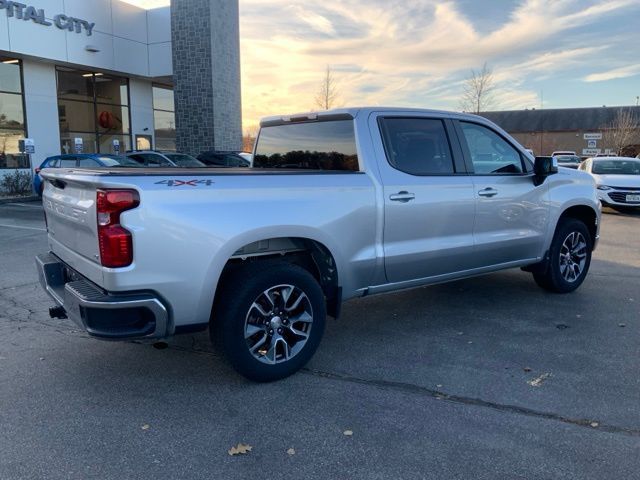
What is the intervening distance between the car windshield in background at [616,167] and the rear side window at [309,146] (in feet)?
40.0

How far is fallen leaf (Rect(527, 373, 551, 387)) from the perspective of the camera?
388 cm

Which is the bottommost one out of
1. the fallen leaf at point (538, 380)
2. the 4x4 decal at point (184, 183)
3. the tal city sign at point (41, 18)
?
the fallen leaf at point (538, 380)

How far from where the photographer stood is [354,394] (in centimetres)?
377

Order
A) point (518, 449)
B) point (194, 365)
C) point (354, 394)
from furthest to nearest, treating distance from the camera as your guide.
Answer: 1. point (194, 365)
2. point (354, 394)
3. point (518, 449)

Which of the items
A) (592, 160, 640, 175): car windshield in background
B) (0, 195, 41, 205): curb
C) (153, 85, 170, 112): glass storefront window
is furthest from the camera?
(153, 85, 170, 112): glass storefront window

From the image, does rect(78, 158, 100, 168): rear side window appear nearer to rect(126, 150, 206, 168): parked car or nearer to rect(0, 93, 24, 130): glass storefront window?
rect(126, 150, 206, 168): parked car

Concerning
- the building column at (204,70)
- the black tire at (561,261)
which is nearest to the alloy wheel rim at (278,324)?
the black tire at (561,261)

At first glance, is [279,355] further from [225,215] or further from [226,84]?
[226,84]

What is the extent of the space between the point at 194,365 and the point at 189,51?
20.2 metres

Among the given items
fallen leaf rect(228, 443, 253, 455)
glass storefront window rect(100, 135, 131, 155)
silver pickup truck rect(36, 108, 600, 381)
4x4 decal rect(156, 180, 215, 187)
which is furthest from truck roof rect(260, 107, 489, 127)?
glass storefront window rect(100, 135, 131, 155)

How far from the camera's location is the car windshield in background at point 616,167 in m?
14.8

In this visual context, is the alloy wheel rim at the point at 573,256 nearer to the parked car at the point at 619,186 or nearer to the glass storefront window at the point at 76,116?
the parked car at the point at 619,186

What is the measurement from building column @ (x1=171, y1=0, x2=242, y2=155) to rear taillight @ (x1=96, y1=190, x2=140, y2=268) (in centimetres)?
1978

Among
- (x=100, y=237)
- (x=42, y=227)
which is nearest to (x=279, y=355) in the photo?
(x=100, y=237)
